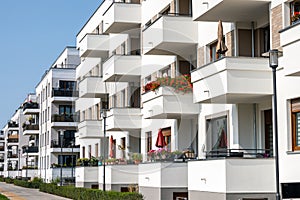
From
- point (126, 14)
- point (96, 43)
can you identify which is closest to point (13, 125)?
point (96, 43)

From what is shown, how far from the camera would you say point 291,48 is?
48.2 feet

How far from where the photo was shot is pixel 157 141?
2622 cm

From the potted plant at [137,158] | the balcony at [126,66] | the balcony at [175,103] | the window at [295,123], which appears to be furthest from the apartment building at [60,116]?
the window at [295,123]

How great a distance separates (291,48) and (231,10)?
14.3 feet

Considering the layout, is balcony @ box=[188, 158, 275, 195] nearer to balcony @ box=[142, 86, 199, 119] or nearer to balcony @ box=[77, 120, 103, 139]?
balcony @ box=[142, 86, 199, 119]

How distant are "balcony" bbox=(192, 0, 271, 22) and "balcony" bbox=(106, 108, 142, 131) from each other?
461 inches

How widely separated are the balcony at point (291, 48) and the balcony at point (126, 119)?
54.7 ft

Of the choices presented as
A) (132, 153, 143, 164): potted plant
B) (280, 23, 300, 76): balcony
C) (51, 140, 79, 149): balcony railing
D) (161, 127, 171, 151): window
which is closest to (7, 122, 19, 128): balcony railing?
(51, 140, 79, 149): balcony railing

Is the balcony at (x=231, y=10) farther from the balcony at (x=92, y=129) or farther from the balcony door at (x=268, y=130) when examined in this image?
the balcony at (x=92, y=129)

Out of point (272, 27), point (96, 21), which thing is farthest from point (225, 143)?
point (96, 21)

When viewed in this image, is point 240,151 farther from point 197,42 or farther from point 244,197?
point 197,42

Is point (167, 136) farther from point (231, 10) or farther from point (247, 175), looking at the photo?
point (247, 175)

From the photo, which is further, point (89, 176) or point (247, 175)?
point (89, 176)

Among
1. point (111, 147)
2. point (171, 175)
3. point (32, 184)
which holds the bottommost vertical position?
point (32, 184)
